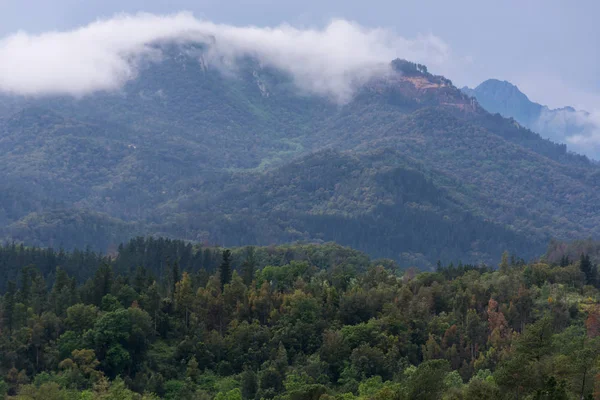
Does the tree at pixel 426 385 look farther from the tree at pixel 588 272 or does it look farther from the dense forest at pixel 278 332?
the tree at pixel 588 272

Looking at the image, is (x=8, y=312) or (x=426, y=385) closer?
(x=426, y=385)

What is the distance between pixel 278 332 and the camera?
99.6 meters

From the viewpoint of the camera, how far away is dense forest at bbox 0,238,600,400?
3334 inches

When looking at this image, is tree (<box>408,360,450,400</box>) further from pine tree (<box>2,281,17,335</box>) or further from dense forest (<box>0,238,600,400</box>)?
pine tree (<box>2,281,17,335</box>)

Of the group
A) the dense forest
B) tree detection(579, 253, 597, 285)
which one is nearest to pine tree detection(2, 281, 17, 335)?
the dense forest

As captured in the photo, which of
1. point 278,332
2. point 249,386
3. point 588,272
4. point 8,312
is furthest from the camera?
point 588,272

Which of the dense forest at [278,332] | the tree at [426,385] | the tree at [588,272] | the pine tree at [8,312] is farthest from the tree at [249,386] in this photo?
the tree at [588,272]

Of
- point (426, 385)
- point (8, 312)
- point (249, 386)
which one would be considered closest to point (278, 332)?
point (249, 386)

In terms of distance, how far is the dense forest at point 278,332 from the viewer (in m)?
84.7

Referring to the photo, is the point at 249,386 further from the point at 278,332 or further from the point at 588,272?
the point at 588,272

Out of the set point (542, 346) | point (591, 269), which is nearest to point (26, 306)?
point (542, 346)

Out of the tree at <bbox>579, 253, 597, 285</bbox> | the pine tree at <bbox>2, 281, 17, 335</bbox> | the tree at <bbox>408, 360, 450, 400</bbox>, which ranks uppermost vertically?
the tree at <bbox>579, 253, 597, 285</bbox>

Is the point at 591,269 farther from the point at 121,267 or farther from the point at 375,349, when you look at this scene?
the point at 121,267

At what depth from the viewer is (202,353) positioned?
9619 cm
